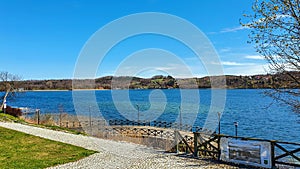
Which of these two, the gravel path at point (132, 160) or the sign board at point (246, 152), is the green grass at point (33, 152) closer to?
the gravel path at point (132, 160)

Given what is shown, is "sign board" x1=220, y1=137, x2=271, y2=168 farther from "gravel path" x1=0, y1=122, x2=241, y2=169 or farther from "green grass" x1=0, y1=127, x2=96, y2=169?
"green grass" x1=0, y1=127, x2=96, y2=169

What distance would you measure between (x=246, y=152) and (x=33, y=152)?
965 centimetres

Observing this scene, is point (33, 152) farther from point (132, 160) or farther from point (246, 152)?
point (246, 152)

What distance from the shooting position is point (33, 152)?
12859 mm

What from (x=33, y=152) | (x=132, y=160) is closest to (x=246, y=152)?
(x=132, y=160)

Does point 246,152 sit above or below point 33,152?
above

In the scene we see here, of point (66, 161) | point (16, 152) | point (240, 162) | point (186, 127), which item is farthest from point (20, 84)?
point (240, 162)

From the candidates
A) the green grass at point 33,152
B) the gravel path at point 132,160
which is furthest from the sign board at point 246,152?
the green grass at point 33,152

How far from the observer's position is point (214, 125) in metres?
37.9

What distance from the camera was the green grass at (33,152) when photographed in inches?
423

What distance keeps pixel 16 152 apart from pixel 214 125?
1165 inches

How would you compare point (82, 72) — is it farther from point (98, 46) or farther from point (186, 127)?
point (186, 127)

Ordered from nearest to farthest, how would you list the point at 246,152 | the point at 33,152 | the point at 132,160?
the point at 246,152, the point at 132,160, the point at 33,152

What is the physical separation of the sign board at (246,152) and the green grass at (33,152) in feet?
20.3
